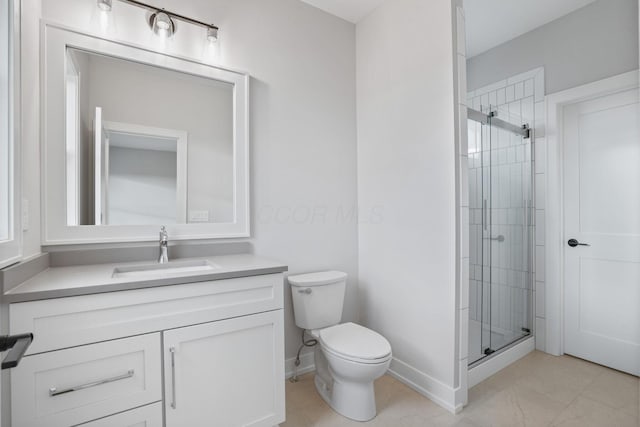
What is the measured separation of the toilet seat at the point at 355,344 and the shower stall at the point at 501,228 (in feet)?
3.29

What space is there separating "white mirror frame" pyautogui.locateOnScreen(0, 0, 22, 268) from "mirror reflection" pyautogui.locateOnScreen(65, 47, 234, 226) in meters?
0.45

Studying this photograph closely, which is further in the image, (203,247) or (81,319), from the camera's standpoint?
(203,247)

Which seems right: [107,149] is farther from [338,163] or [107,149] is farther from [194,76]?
[338,163]

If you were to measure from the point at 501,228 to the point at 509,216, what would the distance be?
0.13 meters

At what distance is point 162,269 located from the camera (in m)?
1.59

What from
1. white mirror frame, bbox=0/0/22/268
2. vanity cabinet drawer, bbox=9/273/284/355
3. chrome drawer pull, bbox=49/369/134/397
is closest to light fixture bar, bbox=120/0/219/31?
white mirror frame, bbox=0/0/22/268

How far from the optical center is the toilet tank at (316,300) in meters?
1.97

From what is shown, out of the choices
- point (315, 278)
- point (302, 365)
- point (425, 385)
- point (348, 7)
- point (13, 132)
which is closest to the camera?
point (13, 132)

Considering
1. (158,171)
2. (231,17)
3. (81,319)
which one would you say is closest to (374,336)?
(81,319)

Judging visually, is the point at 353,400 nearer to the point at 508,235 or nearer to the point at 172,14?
the point at 508,235

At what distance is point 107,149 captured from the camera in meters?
1.62

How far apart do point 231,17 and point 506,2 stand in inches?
79.2

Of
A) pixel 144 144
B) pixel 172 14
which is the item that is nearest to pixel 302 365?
pixel 144 144

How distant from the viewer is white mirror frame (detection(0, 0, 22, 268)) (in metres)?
1.03
